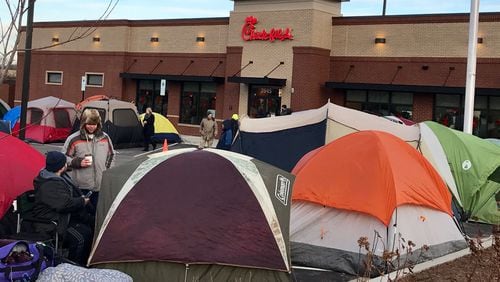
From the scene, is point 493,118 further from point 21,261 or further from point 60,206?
point 21,261

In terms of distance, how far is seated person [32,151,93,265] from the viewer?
6539mm

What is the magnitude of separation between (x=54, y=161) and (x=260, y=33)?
24.9 m

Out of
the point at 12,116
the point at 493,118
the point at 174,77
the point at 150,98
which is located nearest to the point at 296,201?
the point at 12,116

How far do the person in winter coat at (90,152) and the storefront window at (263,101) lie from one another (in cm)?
2264

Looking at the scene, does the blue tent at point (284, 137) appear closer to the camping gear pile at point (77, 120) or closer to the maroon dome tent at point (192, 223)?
the maroon dome tent at point (192, 223)

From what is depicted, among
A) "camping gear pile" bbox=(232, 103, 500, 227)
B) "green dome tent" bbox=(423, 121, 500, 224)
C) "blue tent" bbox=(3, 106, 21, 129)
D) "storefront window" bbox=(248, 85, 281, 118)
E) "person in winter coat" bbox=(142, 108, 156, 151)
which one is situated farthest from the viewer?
"storefront window" bbox=(248, 85, 281, 118)

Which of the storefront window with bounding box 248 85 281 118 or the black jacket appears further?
the storefront window with bounding box 248 85 281 118

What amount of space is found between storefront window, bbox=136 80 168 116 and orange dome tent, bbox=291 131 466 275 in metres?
27.1

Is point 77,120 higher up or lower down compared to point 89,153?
higher up

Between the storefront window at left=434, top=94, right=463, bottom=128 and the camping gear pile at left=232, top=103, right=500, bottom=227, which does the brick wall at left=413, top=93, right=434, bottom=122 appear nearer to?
the storefront window at left=434, top=94, right=463, bottom=128

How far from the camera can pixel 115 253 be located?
256 inches

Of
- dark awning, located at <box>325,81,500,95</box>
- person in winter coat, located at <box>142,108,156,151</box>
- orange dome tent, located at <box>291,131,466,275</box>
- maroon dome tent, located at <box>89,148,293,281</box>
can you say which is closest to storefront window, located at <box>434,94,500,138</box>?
dark awning, located at <box>325,81,500,95</box>

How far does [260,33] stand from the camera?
30.8 meters

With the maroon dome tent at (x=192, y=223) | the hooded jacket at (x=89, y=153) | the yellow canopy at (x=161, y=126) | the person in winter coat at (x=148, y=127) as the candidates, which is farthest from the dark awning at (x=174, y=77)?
the maroon dome tent at (x=192, y=223)
